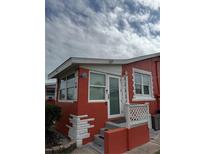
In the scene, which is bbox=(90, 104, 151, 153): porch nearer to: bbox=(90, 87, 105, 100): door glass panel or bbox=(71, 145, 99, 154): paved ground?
bbox=(71, 145, 99, 154): paved ground

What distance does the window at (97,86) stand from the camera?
329cm

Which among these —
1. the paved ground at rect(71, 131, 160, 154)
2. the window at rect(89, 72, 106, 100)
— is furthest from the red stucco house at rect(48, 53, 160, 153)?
the paved ground at rect(71, 131, 160, 154)

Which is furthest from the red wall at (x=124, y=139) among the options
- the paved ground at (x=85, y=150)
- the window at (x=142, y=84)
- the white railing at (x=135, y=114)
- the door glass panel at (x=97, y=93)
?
the window at (x=142, y=84)

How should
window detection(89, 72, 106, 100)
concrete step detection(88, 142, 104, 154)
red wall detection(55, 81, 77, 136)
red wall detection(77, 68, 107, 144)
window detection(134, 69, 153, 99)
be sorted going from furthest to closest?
1. window detection(134, 69, 153, 99)
2. window detection(89, 72, 106, 100)
3. red wall detection(55, 81, 77, 136)
4. red wall detection(77, 68, 107, 144)
5. concrete step detection(88, 142, 104, 154)

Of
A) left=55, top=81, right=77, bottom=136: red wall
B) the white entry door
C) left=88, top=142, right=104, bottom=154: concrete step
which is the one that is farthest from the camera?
the white entry door

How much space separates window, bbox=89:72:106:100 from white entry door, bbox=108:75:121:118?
221mm

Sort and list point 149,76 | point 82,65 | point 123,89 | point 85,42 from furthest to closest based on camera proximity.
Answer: point 149,76
point 123,89
point 82,65
point 85,42

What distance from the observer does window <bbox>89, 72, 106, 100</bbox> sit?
3.29 meters

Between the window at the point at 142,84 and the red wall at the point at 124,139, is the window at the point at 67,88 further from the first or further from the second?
the window at the point at 142,84

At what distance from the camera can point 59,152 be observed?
2512 mm
